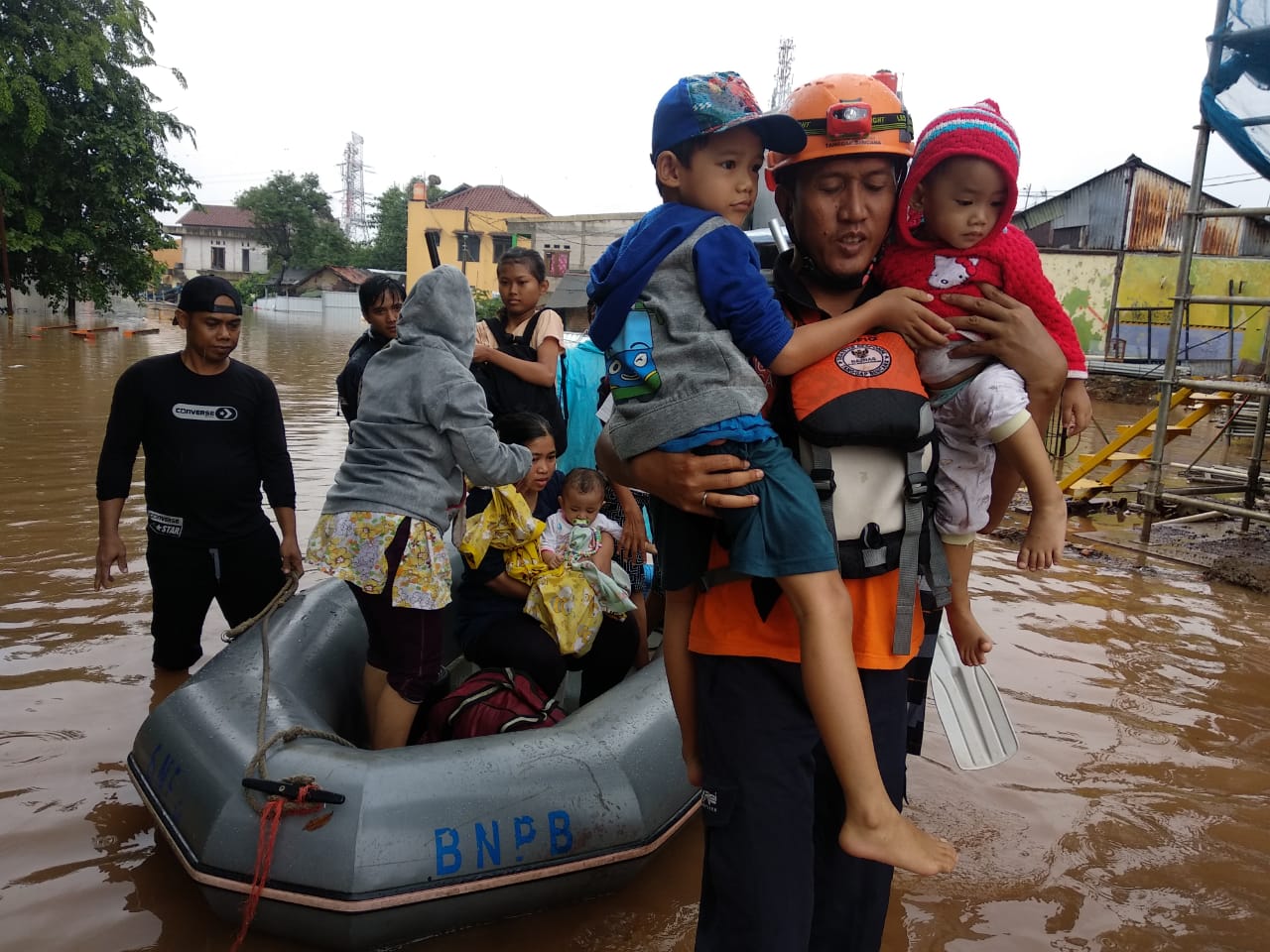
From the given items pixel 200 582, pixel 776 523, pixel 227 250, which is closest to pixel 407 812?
pixel 776 523

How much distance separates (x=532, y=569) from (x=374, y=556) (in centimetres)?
64

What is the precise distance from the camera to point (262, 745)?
2.33 metres

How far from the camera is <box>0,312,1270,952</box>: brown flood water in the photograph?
2576mm

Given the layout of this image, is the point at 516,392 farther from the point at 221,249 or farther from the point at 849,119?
the point at 221,249

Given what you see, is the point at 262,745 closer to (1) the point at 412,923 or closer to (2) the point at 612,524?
(1) the point at 412,923

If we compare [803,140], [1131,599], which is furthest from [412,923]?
[1131,599]

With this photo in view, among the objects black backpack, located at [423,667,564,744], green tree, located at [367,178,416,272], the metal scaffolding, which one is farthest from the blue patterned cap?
green tree, located at [367,178,416,272]

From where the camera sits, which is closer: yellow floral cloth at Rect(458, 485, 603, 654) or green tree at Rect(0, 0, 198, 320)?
yellow floral cloth at Rect(458, 485, 603, 654)

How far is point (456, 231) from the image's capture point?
3612 centimetres

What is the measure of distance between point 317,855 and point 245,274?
2561 inches

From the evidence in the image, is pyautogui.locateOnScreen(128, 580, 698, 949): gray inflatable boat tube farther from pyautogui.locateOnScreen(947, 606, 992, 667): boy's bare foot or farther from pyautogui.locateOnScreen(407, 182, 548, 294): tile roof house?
pyautogui.locateOnScreen(407, 182, 548, 294): tile roof house

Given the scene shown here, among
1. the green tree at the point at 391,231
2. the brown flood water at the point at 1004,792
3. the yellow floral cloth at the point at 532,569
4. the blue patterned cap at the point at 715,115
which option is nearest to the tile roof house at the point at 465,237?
the green tree at the point at 391,231

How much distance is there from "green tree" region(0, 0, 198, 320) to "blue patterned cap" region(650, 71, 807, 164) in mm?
15879

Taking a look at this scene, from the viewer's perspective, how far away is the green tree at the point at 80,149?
47.7ft
